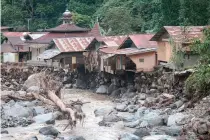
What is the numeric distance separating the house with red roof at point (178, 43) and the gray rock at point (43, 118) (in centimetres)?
914

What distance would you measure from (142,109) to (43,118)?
6032mm

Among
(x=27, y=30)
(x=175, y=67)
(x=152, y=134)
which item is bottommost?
(x=152, y=134)

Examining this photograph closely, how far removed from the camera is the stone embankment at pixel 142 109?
21.2m

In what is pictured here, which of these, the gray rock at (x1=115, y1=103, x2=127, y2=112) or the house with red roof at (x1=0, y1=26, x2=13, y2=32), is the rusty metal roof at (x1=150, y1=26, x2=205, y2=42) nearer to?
the gray rock at (x1=115, y1=103, x2=127, y2=112)

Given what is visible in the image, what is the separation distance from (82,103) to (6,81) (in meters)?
11.9

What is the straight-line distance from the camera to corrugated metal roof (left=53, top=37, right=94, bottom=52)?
129 ft

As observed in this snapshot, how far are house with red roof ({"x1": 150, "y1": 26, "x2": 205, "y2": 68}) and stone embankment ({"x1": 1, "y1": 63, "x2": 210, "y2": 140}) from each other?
1.13 metres

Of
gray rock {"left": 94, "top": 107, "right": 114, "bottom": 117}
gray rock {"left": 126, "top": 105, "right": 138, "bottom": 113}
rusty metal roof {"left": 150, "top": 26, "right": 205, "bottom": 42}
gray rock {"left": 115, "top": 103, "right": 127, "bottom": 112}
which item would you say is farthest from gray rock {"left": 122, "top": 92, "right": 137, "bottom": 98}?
rusty metal roof {"left": 150, "top": 26, "right": 205, "bottom": 42}

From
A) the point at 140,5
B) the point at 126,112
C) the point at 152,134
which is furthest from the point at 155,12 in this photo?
the point at 152,134

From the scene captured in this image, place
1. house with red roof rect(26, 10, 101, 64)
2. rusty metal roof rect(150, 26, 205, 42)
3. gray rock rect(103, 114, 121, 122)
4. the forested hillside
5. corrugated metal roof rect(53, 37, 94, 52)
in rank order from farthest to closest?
1. house with red roof rect(26, 10, 101, 64)
2. corrugated metal roof rect(53, 37, 94, 52)
3. the forested hillside
4. rusty metal roof rect(150, 26, 205, 42)
5. gray rock rect(103, 114, 121, 122)

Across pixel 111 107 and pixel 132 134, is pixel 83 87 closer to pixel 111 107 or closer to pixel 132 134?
pixel 111 107

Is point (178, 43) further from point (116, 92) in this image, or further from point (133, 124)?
point (133, 124)

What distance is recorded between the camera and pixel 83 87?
134 feet

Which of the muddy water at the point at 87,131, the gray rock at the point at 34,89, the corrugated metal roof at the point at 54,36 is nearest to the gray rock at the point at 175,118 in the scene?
the muddy water at the point at 87,131
